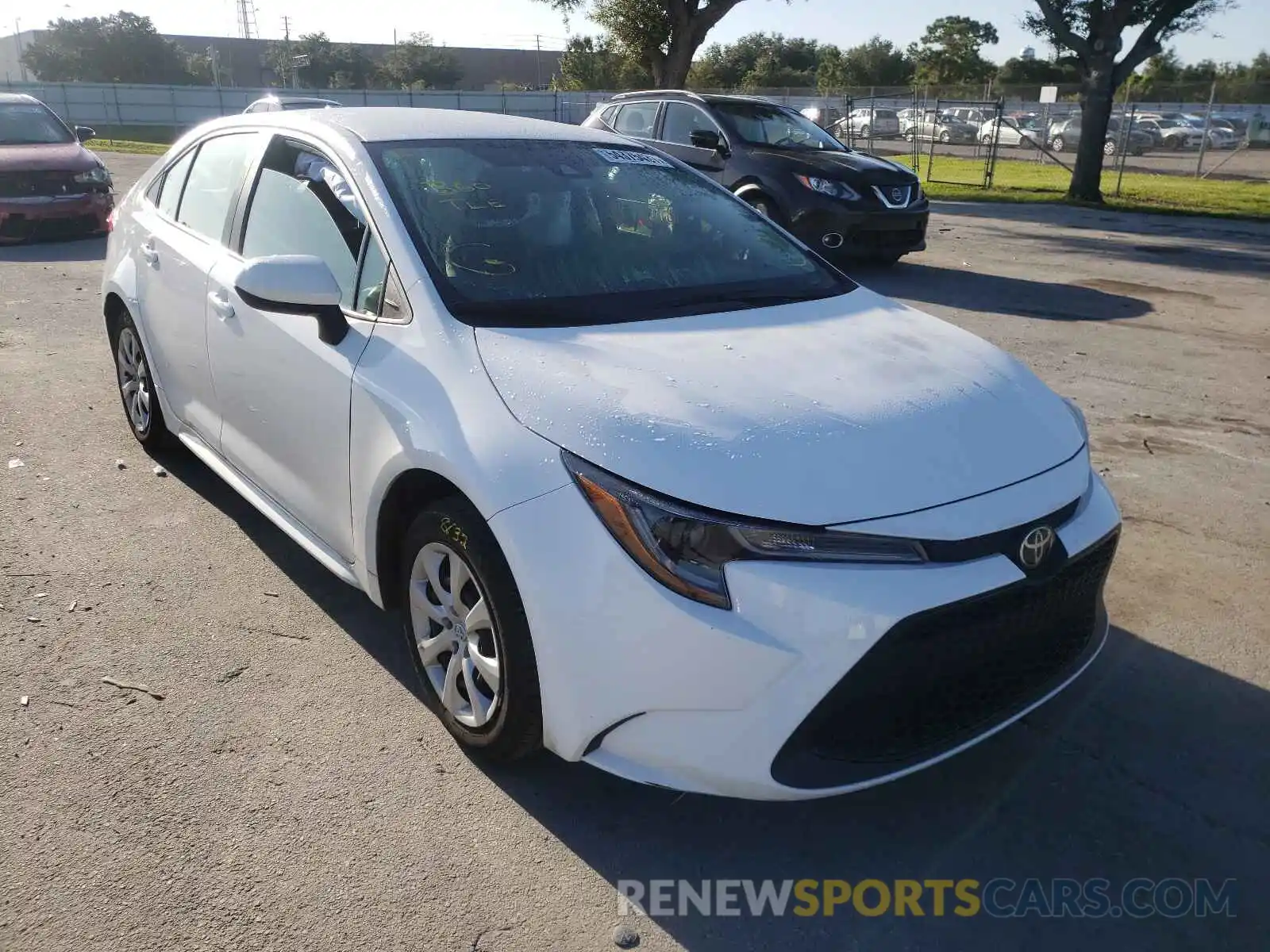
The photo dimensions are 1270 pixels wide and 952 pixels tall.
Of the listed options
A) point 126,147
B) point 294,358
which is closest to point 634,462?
point 294,358

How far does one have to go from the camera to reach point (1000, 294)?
32.1ft

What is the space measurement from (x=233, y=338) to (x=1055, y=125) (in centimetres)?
3475

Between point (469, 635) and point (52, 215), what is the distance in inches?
474

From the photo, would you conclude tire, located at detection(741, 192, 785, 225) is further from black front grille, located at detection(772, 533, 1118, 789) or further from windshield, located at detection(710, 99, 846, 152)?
black front grille, located at detection(772, 533, 1118, 789)

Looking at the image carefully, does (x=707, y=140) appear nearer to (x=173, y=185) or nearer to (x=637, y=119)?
(x=637, y=119)

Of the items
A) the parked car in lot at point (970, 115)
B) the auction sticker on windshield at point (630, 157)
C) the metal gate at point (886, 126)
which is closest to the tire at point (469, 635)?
the auction sticker on windshield at point (630, 157)

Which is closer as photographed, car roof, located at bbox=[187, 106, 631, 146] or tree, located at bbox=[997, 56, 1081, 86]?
car roof, located at bbox=[187, 106, 631, 146]

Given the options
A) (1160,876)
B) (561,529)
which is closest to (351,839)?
(561,529)

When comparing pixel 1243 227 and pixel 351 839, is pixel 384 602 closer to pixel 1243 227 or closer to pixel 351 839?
pixel 351 839

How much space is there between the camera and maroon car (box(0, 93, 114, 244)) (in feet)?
40.0

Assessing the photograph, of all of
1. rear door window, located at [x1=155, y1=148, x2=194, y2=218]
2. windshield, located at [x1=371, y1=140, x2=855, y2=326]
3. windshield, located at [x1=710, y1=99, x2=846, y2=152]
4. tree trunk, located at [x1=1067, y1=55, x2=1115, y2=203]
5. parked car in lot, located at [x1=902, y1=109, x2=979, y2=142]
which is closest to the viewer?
windshield, located at [x1=371, y1=140, x2=855, y2=326]

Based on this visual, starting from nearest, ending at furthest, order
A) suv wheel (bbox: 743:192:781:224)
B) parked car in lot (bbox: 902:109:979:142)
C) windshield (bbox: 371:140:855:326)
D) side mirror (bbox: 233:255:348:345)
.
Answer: side mirror (bbox: 233:255:348:345), windshield (bbox: 371:140:855:326), suv wheel (bbox: 743:192:781:224), parked car in lot (bbox: 902:109:979:142)

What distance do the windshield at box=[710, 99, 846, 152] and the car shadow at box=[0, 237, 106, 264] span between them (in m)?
6.82

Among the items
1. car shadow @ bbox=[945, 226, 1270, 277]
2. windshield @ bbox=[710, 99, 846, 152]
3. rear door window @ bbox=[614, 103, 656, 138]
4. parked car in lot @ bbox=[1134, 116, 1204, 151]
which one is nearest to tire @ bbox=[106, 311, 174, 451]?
windshield @ bbox=[710, 99, 846, 152]
